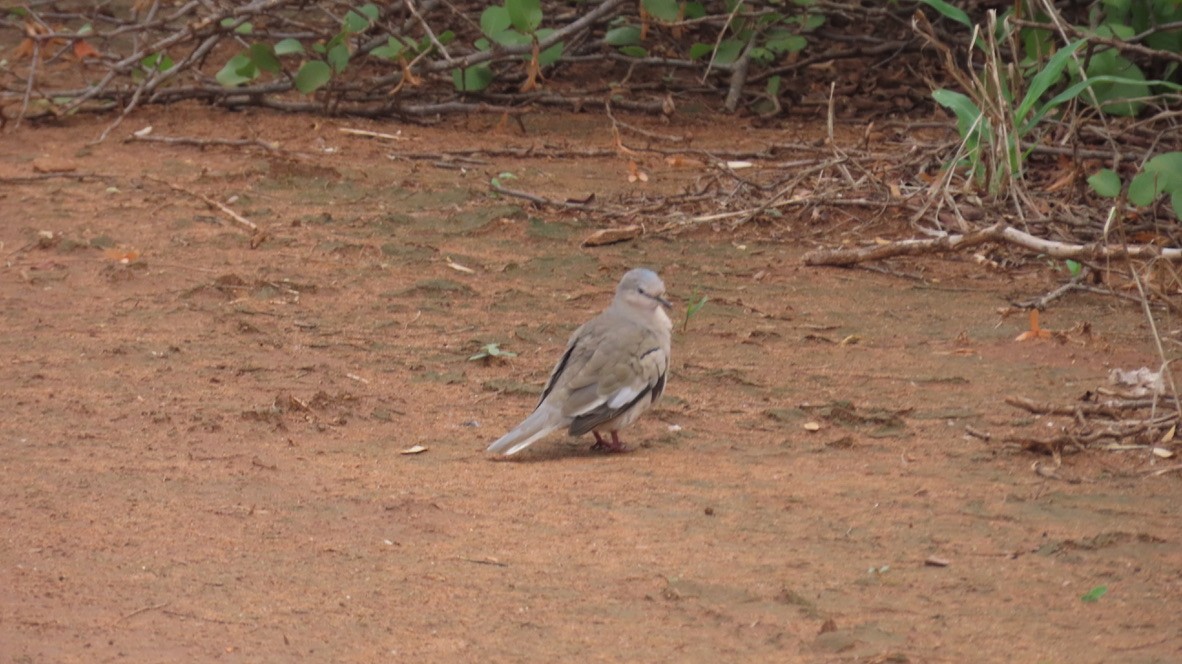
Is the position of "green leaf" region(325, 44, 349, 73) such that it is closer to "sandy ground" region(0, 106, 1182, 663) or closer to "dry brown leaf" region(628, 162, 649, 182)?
"sandy ground" region(0, 106, 1182, 663)

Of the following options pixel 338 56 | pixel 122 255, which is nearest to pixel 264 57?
pixel 338 56

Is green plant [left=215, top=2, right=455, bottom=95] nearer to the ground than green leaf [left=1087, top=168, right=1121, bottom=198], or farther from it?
nearer to the ground

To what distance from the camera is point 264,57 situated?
28.6ft

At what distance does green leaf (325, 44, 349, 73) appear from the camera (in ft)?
28.9

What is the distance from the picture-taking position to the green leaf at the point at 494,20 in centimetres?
852

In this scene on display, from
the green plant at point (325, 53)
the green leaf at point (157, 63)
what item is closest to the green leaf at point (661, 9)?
the green plant at point (325, 53)

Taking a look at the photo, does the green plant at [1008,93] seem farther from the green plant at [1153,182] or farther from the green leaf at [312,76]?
the green leaf at [312,76]

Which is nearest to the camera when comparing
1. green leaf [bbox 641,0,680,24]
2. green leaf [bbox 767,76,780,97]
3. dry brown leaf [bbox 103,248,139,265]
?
dry brown leaf [bbox 103,248,139,265]

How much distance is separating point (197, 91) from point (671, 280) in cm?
444

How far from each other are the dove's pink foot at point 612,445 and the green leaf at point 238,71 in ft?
15.9

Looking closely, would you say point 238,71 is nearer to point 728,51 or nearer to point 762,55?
point 728,51

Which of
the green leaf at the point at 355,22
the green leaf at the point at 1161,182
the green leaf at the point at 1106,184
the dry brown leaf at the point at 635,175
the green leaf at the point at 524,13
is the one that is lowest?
the dry brown leaf at the point at 635,175

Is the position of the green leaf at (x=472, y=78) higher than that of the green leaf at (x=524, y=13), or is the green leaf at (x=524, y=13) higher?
the green leaf at (x=524, y=13)

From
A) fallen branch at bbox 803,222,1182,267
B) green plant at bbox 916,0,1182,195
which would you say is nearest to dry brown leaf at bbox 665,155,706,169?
fallen branch at bbox 803,222,1182,267
